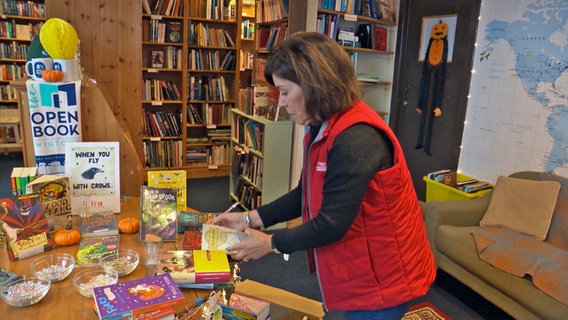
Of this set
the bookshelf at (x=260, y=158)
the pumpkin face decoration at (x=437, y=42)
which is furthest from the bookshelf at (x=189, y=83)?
the pumpkin face decoration at (x=437, y=42)

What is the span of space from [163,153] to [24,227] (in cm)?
385

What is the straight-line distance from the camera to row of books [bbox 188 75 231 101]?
17.3ft

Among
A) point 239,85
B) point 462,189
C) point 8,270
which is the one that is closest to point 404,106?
point 462,189

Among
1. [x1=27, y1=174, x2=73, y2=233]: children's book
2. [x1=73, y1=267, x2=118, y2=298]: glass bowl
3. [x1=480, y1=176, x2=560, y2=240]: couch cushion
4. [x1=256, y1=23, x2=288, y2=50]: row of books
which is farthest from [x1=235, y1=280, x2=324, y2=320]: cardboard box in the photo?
[x1=256, y1=23, x2=288, y2=50]: row of books

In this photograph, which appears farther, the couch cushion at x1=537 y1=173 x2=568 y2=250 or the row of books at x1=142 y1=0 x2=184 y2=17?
the row of books at x1=142 y1=0 x2=184 y2=17

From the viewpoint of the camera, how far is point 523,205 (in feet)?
9.18

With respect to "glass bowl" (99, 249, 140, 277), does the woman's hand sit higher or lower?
higher

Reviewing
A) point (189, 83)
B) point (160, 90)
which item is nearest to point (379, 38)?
point (189, 83)

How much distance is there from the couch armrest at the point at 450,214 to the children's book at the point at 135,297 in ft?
7.08

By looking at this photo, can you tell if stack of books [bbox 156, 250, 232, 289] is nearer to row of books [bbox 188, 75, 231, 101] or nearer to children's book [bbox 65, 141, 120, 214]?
children's book [bbox 65, 141, 120, 214]

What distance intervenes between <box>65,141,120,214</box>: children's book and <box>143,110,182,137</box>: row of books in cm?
349

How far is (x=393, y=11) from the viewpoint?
13.9ft

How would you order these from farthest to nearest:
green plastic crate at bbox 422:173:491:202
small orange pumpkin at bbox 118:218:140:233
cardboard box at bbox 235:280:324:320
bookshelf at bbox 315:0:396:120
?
bookshelf at bbox 315:0:396:120, green plastic crate at bbox 422:173:491:202, cardboard box at bbox 235:280:324:320, small orange pumpkin at bbox 118:218:140:233

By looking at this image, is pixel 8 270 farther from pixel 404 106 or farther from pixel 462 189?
pixel 404 106
